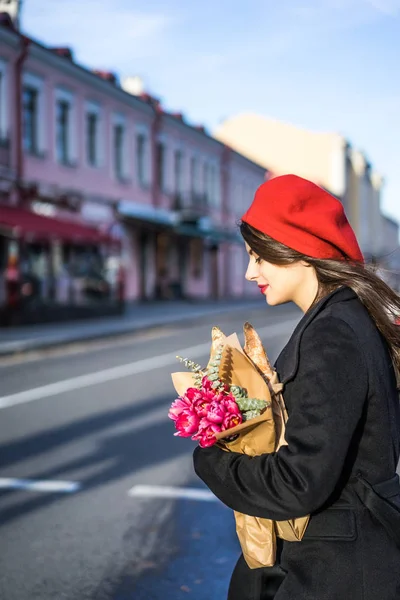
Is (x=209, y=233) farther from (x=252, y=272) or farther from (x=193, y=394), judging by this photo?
(x=193, y=394)

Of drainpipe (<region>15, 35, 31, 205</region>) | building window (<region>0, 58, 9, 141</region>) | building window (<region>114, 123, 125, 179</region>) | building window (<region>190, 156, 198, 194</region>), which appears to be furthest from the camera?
building window (<region>190, 156, 198, 194</region>)

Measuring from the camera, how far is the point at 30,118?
86.8 feet

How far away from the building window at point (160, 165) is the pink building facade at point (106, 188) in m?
0.05

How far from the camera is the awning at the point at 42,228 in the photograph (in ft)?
66.2

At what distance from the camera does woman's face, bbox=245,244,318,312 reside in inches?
75.1

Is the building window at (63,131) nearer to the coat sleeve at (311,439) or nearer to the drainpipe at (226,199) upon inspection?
the drainpipe at (226,199)

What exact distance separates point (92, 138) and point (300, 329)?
30.1 metres

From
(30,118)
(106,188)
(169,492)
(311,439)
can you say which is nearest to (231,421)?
(311,439)

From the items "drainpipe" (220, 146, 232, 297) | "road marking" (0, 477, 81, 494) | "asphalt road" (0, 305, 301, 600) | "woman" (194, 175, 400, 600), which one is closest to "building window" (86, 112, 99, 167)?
"drainpipe" (220, 146, 232, 297)

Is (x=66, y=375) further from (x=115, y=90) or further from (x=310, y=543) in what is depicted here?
(x=115, y=90)

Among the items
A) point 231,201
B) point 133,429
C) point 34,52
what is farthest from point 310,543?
point 231,201

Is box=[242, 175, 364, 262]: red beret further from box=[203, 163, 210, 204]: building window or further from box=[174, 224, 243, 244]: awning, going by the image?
box=[203, 163, 210, 204]: building window

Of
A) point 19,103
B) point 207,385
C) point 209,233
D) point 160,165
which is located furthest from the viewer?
point 209,233

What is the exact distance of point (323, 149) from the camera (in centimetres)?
6875
